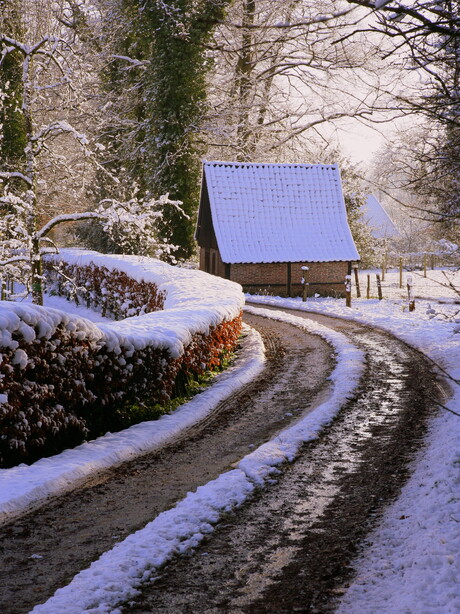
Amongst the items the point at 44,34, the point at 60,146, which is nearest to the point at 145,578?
the point at 44,34

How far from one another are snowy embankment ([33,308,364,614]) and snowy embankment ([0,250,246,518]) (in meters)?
1.48

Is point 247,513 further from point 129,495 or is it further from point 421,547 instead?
point 421,547

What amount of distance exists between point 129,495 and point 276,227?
82.7 ft

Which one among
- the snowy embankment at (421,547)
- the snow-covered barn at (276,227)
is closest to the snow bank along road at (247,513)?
the snowy embankment at (421,547)

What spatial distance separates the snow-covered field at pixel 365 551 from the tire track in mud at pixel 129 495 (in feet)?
0.75

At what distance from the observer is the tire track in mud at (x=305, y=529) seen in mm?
4754

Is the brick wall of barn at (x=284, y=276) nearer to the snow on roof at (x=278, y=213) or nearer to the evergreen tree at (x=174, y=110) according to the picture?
the snow on roof at (x=278, y=213)

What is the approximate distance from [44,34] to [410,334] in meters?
11.9

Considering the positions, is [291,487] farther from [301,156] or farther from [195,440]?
[301,156]

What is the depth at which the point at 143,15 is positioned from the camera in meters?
30.9

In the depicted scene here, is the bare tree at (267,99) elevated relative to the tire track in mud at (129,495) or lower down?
elevated

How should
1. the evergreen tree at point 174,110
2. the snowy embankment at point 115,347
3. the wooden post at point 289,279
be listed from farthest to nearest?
the evergreen tree at point 174,110, the wooden post at point 289,279, the snowy embankment at point 115,347

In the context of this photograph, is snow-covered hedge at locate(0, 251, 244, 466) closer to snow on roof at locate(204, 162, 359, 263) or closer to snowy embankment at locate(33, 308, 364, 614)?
snowy embankment at locate(33, 308, 364, 614)

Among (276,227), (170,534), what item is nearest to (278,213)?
(276,227)
